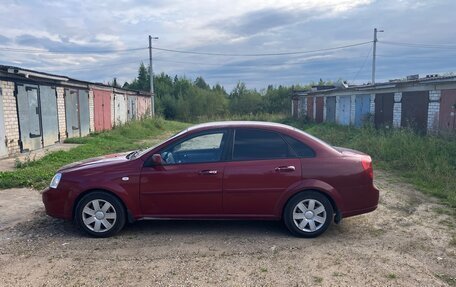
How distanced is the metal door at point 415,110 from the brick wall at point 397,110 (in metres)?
0.24

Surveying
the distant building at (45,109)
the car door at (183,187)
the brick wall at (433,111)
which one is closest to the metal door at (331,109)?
the brick wall at (433,111)

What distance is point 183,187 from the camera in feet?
15.4

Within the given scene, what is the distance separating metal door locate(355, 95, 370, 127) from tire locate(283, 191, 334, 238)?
49.3ft

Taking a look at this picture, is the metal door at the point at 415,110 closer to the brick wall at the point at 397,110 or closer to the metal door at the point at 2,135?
the brick wall at the point at 397,110

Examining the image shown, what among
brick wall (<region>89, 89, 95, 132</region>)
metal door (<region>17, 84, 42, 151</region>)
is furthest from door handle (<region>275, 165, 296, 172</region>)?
brick wall (<region>89, 89, 95, 132</region>)

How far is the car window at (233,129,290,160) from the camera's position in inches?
189

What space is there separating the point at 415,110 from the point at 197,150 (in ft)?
40.9

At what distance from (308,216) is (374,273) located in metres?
1.15

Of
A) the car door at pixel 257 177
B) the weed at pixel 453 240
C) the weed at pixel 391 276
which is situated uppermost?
the car door at pixel 257 177

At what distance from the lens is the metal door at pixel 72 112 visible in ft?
51.8

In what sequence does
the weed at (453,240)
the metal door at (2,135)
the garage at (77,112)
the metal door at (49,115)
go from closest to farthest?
the weed at (453,240) < the metal door at (2,135) < the metal door at (49,115) < the garage at (77,112)

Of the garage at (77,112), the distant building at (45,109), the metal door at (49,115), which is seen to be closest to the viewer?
the distant building at (45,109)

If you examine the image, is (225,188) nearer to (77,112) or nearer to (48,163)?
(48,163)

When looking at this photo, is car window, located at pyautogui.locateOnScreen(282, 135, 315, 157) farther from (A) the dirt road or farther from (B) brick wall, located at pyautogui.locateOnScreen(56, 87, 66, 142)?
(B) brick wall, located at pyautogui.locateOnScreen(56, 87, 66, 142)
